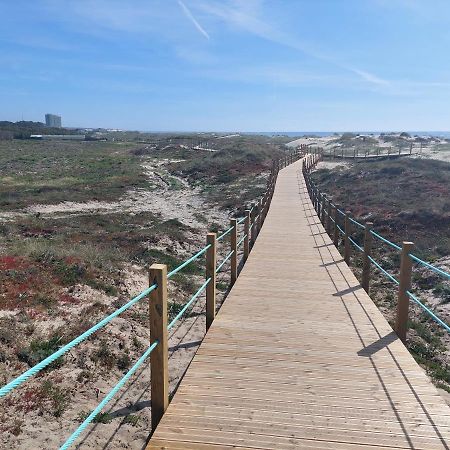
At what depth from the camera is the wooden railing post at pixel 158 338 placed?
12.9 feet

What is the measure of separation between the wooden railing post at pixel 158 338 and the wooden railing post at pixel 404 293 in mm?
3359

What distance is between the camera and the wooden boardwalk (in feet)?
12.2

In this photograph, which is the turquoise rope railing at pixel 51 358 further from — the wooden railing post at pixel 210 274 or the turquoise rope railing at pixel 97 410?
the wooden railing post at pixel 210 274

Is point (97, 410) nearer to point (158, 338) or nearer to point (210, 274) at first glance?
point (158, 338)

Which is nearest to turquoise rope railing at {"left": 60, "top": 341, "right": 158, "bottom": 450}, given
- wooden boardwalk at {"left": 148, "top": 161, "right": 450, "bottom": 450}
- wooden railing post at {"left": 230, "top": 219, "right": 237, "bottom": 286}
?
wooden boardwalk at {"left": 148, "top": 161, "right": 450, "bottom": 450}

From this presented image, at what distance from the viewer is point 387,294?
1169cm

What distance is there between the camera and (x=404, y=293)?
5926 millimetres

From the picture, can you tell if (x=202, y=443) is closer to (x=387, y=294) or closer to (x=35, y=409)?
(x=35, y=409)

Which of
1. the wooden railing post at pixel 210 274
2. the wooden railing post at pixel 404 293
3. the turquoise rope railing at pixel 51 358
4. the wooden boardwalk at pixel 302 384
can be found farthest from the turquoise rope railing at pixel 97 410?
the wooden railing post at pixel 404 293

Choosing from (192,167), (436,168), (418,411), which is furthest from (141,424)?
(192,167)

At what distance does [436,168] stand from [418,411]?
35618 mm

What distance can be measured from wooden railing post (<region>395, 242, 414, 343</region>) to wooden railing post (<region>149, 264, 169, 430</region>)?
11.0 ft

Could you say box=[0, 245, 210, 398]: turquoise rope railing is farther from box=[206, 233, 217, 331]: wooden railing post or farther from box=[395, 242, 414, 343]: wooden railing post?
box=[395, 242, 414, 343]: wooden railing post

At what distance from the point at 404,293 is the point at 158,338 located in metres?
3.50
